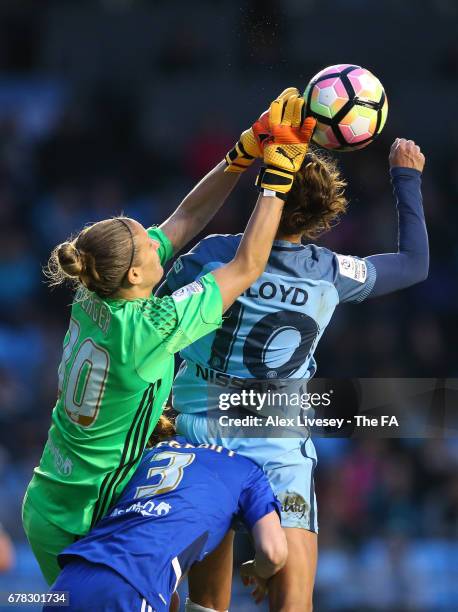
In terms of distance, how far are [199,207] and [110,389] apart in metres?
1.09

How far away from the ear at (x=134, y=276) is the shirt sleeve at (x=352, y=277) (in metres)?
0.79

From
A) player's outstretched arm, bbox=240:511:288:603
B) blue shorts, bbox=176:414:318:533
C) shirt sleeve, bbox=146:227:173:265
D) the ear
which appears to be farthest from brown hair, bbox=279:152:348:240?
player's outstretched arm, bbox=240:511:288:603

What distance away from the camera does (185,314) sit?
12.6ft

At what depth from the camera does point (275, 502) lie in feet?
13.1

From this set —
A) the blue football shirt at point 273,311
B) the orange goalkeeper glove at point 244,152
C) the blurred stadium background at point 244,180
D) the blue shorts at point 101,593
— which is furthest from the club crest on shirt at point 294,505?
the blurred stadium background at point 244,180

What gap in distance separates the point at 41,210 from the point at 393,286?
7.01 m

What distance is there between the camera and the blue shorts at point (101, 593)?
3586mm

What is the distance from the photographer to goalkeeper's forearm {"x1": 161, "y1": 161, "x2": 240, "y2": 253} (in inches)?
180

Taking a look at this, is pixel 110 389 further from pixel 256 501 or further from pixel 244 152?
pixel 244 152

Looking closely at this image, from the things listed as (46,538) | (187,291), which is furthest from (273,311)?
(46,538)

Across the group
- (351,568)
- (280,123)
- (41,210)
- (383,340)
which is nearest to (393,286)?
(280,123)

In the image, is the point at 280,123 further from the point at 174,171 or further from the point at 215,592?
the point at 174,171

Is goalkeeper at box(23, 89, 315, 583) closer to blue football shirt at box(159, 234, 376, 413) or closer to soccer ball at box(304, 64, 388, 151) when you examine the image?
soccer ball at box(304, 64, 388, 151)

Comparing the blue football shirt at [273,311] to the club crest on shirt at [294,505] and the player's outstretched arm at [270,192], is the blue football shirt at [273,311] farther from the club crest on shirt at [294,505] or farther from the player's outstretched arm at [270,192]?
the club crest on shirt at [294,505]
